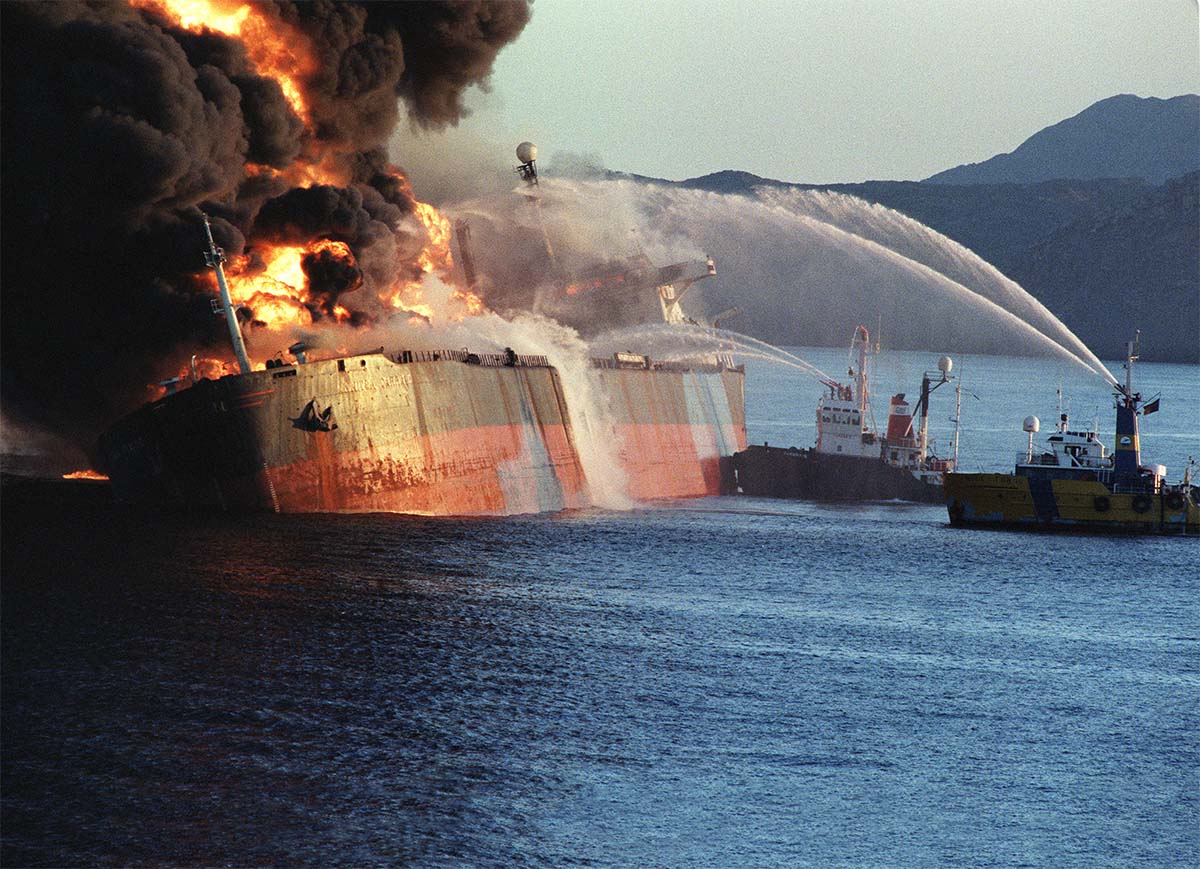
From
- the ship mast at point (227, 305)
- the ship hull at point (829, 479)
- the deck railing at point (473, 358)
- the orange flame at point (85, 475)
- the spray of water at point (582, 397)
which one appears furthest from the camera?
the ship hull at point (829, 479)

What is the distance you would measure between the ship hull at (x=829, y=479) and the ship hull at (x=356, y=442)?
1923cm

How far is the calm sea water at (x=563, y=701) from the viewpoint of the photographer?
2475 cm

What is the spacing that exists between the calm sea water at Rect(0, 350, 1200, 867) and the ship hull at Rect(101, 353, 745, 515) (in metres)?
1.76

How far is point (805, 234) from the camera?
67.9 meters

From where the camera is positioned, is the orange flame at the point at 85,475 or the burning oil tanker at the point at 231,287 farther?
the orange flame at the point at 85,475

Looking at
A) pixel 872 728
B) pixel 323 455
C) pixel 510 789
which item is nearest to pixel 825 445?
pixel 323 455

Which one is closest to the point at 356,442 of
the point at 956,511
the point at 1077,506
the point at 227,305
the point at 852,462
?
the point at 227,305

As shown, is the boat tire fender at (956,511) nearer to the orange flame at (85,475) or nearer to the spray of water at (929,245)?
the spray of water at (929,245)

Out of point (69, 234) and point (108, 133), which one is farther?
point (69, 234)

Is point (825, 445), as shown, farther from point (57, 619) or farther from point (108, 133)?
point (57, 619)

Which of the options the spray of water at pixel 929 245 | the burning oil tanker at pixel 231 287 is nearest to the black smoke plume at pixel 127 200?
the burning oil tanker at pixel 231 287

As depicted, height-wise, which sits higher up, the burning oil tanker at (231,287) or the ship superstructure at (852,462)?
the burning oil tanker at (231,287)

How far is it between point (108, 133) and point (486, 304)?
108 ft

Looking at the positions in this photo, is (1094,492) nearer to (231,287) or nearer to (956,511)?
(956,511)
